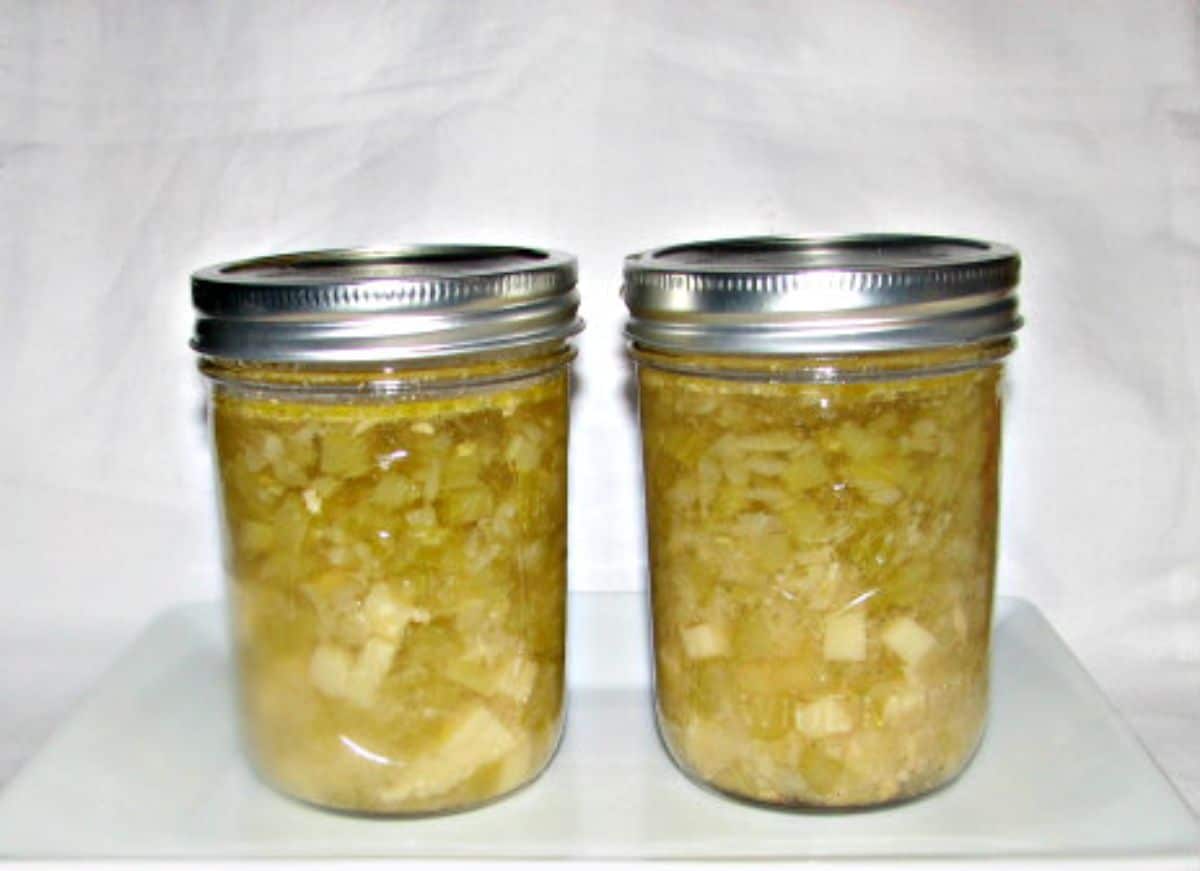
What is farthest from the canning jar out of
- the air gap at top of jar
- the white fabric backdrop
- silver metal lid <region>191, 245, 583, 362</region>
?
the white fabric backdrop

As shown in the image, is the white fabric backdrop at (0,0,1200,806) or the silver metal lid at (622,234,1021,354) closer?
the silver metal lid at (622,234,1021,354)

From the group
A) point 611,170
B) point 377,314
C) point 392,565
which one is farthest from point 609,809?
point 611,170

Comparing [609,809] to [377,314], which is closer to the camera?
[377,314]

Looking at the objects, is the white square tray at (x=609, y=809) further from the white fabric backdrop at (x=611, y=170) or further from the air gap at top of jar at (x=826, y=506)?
the white fabric backdrop at (x=611, y=170)

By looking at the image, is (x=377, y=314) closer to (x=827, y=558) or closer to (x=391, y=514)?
(x=391, y=514)

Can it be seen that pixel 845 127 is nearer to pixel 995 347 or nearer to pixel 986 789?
pixel 995 347

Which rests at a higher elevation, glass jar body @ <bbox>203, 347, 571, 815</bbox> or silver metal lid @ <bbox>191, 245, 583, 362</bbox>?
silver metal lid @ <bbox>191, 245, 583, 362</bbox>

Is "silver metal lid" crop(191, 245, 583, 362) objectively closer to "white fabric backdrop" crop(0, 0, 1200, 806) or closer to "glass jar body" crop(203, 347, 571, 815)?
"glass jar body" crop(203, 347, 571, 815)

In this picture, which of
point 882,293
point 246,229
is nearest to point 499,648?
point 882,293
